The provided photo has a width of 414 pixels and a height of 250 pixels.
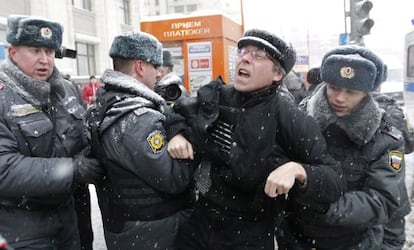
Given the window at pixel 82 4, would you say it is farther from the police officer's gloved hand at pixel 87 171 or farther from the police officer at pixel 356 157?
the police officer at pixel 356 157

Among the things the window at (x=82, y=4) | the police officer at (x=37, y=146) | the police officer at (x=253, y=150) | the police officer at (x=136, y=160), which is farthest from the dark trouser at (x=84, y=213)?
the window at (x=82, y=4)

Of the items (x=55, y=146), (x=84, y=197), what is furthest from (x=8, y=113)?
(x=84, y=197)

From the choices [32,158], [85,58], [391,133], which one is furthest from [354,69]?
[85,58]

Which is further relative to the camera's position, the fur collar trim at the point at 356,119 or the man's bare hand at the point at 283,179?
the fur collar trim at the point at 356,119

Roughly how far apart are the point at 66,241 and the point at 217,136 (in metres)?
1.25

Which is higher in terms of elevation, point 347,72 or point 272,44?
point 272,44

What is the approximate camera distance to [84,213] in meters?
2.99

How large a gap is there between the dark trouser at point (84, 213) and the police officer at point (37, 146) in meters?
0.34

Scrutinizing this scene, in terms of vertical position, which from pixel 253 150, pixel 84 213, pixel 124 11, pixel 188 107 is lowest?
pixel 84 213

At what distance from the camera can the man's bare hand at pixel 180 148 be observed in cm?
200

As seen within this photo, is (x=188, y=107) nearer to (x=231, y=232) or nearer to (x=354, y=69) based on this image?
(x=231, y=232)

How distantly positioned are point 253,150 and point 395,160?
2.50ft

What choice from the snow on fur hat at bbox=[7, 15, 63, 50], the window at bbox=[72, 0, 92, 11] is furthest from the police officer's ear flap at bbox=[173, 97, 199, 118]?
the window at bbox=[72, 0, 92, 11]

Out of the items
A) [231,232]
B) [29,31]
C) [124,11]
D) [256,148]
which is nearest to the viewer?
[256,148]
